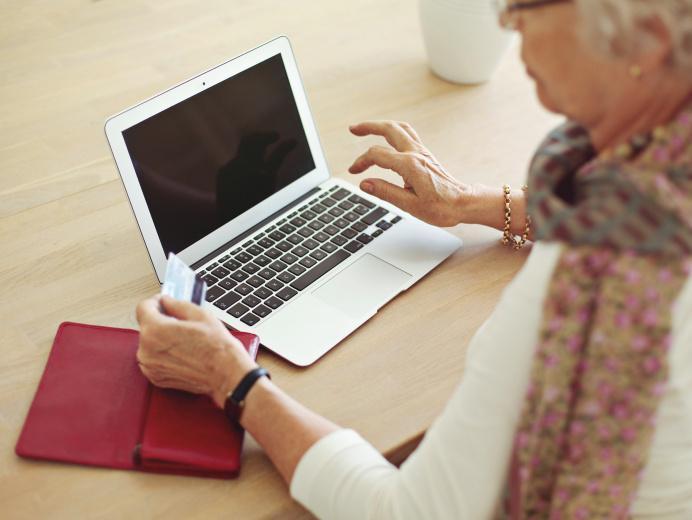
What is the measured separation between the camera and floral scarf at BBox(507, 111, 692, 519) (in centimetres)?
71

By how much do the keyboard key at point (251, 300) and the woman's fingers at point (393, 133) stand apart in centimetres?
37

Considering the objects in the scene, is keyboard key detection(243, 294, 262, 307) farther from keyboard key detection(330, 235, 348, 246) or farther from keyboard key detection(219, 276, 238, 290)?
keyboard key detection(330, 235, 348, 246)

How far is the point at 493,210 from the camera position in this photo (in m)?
1.25

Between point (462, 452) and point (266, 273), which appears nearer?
point (462, 452)

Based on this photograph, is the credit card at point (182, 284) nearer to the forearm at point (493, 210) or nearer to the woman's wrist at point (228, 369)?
A: the woman's wrist at point (228, 369)

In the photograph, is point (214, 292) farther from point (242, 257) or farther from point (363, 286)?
point (363, 286)

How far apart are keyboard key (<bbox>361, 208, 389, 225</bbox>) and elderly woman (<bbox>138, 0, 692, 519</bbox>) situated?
0.41m

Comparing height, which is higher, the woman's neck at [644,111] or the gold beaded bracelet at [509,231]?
the woman's neck at [644,111]

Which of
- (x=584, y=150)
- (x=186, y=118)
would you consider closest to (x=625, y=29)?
(x=584, y=150)

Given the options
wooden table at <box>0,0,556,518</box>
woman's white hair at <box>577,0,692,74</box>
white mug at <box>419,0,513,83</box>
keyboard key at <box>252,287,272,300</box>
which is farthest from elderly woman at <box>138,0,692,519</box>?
white mug at <box>419,0,513,83</box>

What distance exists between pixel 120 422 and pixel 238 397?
14 centimetres

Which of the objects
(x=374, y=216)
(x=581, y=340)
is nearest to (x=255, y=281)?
(x=374, y=216)

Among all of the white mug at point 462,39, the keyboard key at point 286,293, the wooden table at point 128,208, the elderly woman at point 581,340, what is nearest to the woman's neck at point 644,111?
the elderly woman at point 581,340

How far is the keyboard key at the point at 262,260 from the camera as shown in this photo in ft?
3.82
